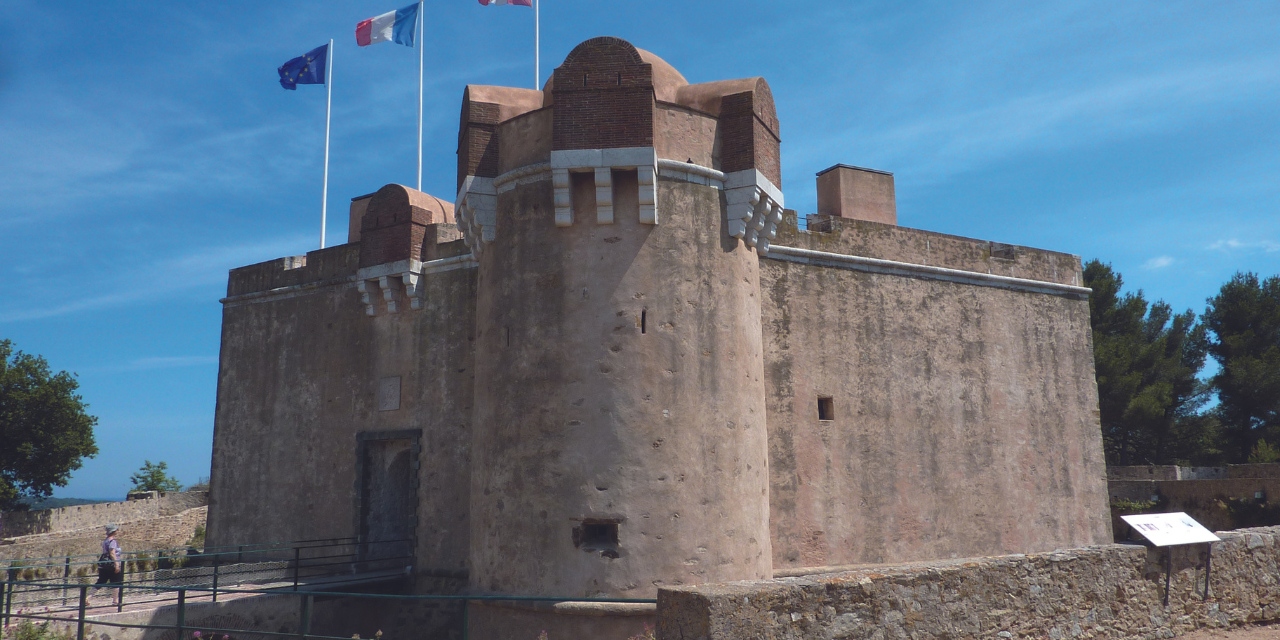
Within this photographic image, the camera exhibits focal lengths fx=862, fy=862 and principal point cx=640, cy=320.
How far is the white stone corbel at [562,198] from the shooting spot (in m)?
11.5

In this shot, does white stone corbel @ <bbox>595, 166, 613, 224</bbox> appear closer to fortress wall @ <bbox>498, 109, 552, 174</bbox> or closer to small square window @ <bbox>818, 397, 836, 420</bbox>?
fortress wall @ <bbox>498, 109, 552, 174</bbox>

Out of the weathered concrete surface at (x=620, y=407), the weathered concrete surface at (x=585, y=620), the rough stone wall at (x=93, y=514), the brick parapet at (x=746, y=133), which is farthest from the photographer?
the rough stone wall at (x=93, y=514)

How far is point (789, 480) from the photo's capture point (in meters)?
14.0

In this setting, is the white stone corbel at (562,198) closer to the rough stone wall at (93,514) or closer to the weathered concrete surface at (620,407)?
the weathered concrete surface at (620,407)

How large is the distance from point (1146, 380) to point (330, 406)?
34953mm

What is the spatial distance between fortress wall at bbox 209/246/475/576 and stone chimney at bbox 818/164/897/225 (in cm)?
713

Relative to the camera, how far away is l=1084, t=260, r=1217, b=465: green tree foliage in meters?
35.5

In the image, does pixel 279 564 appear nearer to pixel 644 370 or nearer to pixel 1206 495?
pixel 644 370

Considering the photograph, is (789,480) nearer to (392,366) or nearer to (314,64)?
(392,366)

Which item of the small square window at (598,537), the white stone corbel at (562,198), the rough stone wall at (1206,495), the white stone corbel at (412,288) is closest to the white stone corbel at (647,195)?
the white stone corbel at (562,198)

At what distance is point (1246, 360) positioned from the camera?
122 ft

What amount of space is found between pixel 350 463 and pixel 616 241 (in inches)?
316

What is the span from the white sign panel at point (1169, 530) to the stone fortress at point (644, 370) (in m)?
4.63

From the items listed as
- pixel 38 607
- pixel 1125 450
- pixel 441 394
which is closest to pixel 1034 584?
pixel 441 394
